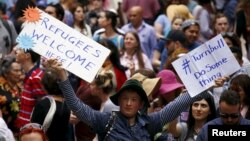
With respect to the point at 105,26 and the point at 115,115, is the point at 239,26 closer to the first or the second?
the point at 105,26

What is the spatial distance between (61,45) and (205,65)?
1476mm

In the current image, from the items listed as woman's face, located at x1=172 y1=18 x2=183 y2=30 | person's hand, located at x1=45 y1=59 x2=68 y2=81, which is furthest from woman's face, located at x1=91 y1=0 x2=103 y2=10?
person's hand, located at x1=45 y1=59 x2=68 y2=81

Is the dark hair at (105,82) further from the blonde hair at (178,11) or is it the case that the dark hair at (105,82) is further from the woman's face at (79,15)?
the blonde hair at (178,11)

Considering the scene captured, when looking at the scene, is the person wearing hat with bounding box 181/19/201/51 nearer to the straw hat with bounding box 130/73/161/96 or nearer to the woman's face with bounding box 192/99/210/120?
the straw hat with bounding box 130/73/161/96

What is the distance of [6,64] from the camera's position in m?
14.2

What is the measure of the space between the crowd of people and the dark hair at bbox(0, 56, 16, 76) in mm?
12

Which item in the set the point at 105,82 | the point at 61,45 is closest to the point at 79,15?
the point at 105,82

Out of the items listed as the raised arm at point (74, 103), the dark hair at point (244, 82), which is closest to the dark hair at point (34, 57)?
the dark hair at point (244, 82)

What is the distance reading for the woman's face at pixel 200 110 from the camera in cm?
1206

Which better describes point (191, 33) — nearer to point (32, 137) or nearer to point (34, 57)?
point (34, 57)

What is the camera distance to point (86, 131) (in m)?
13.0

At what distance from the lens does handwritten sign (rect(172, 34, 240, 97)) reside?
38.3 ft

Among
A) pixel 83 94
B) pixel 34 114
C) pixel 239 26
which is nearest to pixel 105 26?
pixel 239 26

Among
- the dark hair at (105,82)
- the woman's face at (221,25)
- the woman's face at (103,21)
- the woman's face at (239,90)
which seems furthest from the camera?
the woman's face at (221,25)
